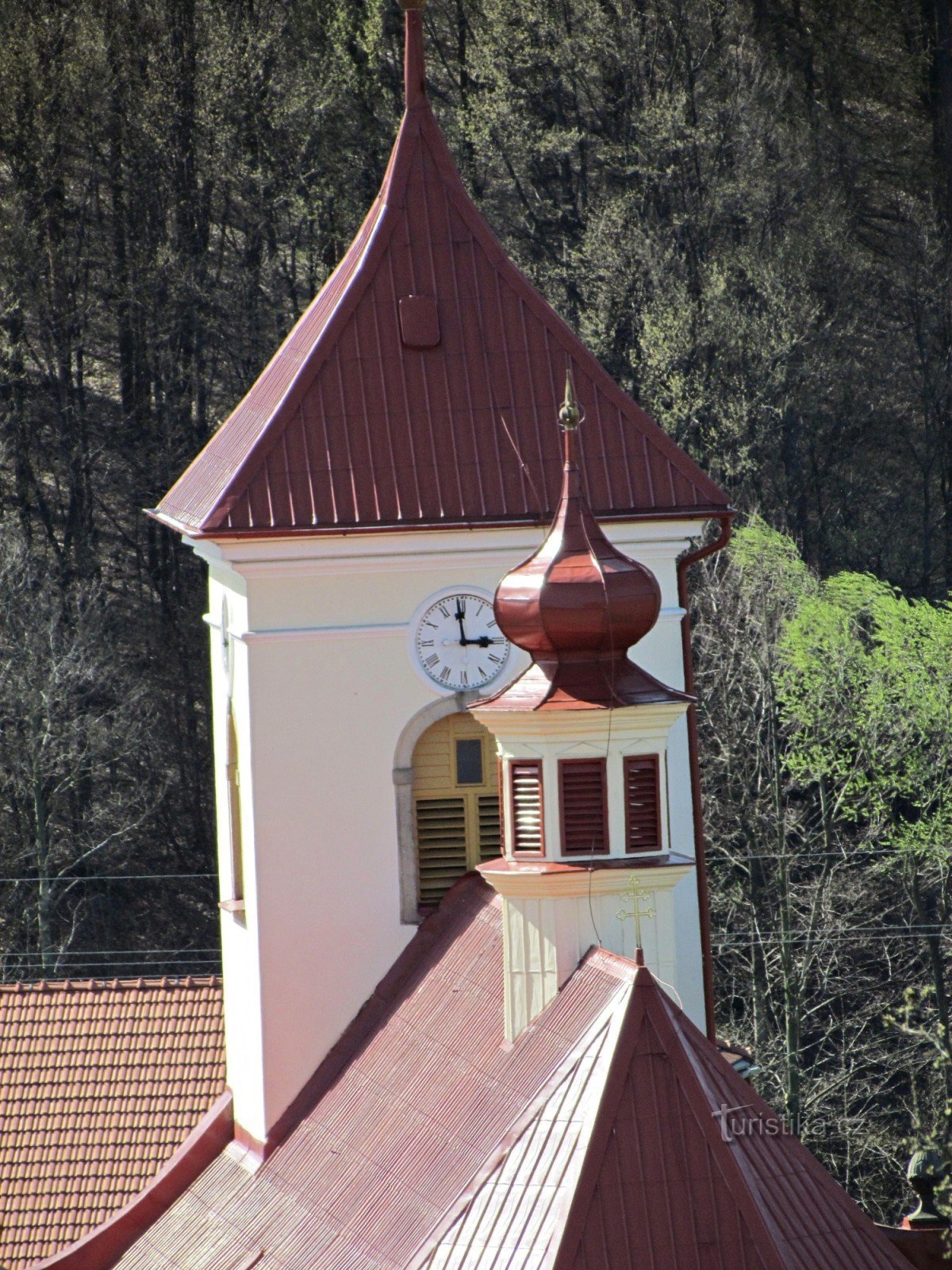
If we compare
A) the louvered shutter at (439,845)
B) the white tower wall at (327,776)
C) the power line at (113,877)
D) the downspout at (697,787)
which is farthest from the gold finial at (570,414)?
the power line at (113,877)

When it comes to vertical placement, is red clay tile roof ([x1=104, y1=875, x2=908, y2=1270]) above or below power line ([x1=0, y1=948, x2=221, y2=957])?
above

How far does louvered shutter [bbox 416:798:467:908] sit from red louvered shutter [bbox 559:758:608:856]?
315 centimetres

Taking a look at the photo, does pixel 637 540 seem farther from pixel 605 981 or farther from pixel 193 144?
pixel 193 144

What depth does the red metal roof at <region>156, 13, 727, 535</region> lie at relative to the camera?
16281 millimetres

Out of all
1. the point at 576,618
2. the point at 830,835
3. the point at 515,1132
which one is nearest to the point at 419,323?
the point at 576,618

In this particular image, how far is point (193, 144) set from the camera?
135 feet

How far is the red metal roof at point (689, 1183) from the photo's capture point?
11.4m

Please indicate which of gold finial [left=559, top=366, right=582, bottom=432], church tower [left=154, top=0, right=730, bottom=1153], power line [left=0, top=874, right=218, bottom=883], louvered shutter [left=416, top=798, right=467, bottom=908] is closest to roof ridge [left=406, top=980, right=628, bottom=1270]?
gold finial [left=559, top=366, right=582, bottom=432]

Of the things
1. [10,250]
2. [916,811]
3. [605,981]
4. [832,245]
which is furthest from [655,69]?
[605,981]

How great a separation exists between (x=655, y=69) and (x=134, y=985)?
25.5 m

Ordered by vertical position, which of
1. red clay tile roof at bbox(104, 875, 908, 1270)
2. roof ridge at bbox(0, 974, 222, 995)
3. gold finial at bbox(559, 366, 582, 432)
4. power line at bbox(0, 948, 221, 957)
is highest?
gold finial at bbox(559, 366, 582, 432)

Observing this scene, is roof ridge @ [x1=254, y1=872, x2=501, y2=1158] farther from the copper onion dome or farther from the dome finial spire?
the dome finial spire

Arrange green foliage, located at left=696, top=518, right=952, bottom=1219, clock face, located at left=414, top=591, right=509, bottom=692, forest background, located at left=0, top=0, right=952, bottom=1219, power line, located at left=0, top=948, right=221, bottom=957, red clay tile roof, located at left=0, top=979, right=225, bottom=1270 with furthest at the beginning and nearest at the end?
forest background, located at left=0, top=0, right=952, bottom=1219 → power line, located at left=0, top=948, right=221, bottom=957 → green foliage, located at left=696, top=518, right=952, bottom=1219 → red clay tile roof, located at left=0, top=979, right=225, bottom=1270 → clock face, located at left=414, top=591, right=509, bottom=692

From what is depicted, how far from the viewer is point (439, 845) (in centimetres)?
1653
